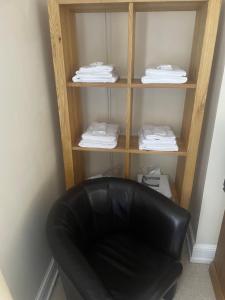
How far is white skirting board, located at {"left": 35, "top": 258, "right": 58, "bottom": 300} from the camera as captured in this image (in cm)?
138

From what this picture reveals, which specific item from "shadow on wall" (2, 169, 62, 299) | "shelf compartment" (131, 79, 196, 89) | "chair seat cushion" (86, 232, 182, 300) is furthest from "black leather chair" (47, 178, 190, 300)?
"shelf compartment" (131, 79, 196, 89)

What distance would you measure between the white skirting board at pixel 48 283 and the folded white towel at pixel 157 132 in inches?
40.6

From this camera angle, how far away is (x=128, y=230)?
1434 millimetres

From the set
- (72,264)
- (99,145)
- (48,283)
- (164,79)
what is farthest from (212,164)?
(48,283)

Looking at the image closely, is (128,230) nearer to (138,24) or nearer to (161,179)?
(161,179)

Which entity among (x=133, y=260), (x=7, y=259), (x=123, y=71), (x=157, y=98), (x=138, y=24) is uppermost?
(x=138, y=24)

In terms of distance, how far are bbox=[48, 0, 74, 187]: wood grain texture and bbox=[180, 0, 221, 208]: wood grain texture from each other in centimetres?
70

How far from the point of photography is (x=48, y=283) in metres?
1.47

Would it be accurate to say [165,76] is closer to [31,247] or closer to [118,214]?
[118,214]

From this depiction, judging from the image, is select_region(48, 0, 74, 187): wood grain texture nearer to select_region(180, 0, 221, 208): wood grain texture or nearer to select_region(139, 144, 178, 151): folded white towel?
select_region(139, 144, 178, 151): folded white towel

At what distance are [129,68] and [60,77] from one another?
0.37 m

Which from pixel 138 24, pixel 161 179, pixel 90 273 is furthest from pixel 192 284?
pixel 138 24

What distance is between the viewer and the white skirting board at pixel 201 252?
1.62 m

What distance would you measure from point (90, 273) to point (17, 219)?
0.45m
